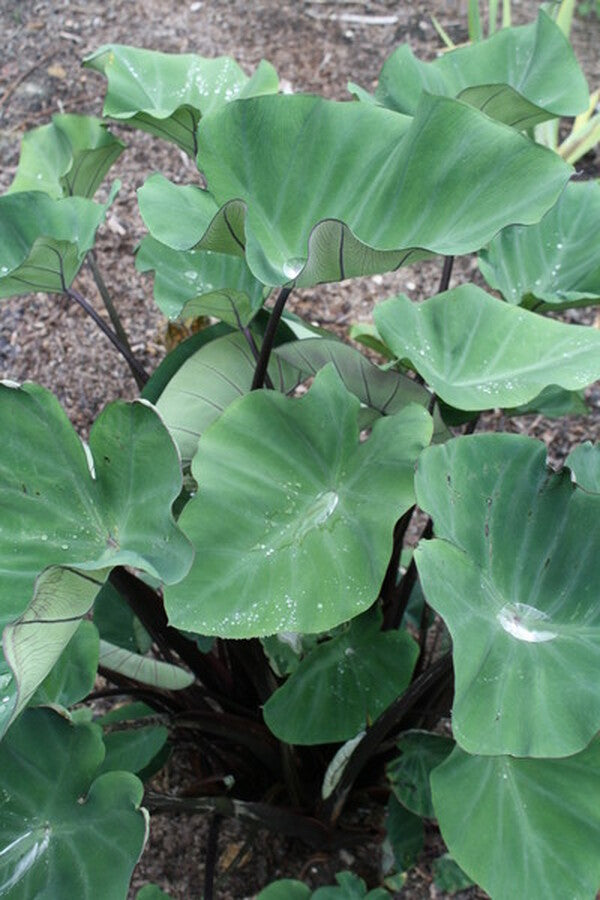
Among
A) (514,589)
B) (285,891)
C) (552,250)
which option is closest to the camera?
(514,589)

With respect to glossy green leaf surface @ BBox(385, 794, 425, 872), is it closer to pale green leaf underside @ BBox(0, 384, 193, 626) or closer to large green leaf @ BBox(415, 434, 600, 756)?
large green leaf @ BBox(415, 434, 600, 756)

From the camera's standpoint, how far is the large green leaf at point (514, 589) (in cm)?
73

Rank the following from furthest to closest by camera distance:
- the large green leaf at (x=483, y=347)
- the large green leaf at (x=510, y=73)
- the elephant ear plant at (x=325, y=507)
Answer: the large green leaf at (x=510, y=73) → the large green leaf at (x=483, y=347) → the elephant ear plant at (x=325, y=507)

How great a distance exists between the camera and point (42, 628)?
2.32 ft

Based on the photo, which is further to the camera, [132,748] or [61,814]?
[132,748]

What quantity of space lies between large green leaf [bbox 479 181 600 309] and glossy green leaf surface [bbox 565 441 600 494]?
0.25 metres

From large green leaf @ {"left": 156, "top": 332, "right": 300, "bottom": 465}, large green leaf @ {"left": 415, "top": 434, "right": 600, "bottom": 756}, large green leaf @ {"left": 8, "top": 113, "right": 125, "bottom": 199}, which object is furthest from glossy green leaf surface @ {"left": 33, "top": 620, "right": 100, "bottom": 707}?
large green leaf @ {"left": 8, "top": 113, "right": 125, "bottom": 199}

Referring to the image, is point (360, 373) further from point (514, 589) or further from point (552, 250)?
point (552, 250)

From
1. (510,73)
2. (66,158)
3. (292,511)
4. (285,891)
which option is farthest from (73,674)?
(510,73)

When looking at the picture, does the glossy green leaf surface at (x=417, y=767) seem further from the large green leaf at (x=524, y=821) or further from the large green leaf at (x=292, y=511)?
the large green leaf at (x=292, y=511)

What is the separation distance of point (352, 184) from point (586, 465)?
0.39 metres

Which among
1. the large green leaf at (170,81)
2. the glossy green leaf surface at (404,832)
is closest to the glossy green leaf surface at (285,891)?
the glossy green leaf surface at (404,832)

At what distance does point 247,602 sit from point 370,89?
1877 mm

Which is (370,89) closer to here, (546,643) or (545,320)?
(545,320)
